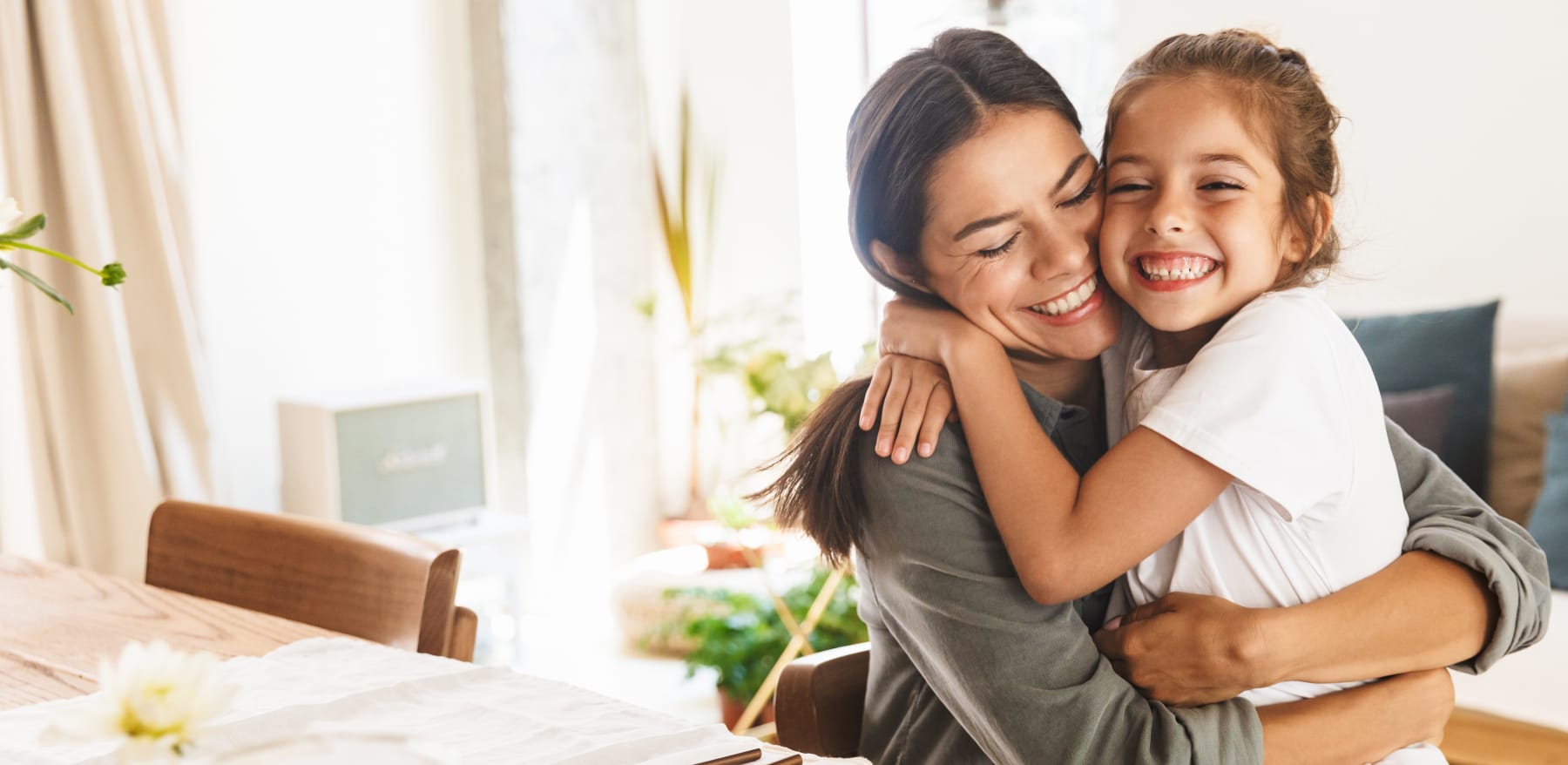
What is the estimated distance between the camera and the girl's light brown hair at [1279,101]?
127 cm

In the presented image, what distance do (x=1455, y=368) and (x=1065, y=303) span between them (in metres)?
1.73

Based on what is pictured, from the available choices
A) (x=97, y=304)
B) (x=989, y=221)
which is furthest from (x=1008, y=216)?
(x=97, y=304)

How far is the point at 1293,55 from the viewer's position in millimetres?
1311

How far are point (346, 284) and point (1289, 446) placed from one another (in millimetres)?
3253

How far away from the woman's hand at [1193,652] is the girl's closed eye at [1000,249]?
0.35 m

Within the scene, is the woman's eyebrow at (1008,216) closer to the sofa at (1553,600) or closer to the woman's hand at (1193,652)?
the woman's hand at (1193,652)

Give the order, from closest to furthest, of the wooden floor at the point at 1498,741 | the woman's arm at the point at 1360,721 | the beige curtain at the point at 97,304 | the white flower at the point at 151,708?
the white flower at the point at 151,708 → the woman's arm at the point at 1360,721 → the wooden floor at the point at 1498,741 → the beige curtain at the point at 97,304

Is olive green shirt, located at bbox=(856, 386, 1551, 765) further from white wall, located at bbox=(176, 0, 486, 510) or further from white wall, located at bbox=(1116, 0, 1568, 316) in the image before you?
white wall, located at bbox=(176, 0, 486, 510)

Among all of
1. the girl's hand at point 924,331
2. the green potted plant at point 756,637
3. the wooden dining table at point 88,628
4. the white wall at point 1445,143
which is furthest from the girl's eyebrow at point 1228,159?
the green potted plant at point 756,637

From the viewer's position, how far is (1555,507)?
2396mm

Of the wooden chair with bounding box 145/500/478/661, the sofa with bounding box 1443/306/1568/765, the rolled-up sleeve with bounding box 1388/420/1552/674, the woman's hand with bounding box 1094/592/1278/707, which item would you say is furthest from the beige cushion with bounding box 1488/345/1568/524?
the wooden chair with bounding box 145/500/478/661

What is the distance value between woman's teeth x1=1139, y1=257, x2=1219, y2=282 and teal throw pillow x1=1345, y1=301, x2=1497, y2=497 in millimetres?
1534

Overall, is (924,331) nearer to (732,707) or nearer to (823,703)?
(823,703)

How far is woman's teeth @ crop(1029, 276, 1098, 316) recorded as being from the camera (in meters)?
1.30
